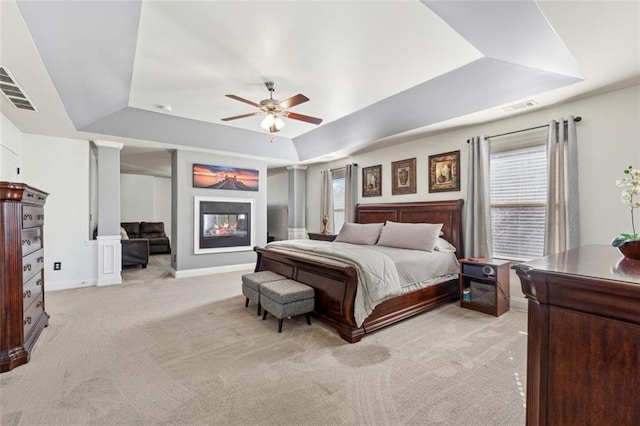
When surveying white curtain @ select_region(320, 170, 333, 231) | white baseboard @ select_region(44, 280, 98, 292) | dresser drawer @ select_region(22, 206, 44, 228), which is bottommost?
white baseboard @ select_region(44, 280, 98, 292)

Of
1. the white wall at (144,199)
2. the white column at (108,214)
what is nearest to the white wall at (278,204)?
the white wall at (144,199)

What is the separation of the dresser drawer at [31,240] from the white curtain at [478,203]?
4978mm

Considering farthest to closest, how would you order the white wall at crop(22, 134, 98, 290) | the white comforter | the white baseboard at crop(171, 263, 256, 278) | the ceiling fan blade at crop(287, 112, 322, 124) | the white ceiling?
the white baseboard at crop(171, 263, 256, 278) → the white wall at crop(22, 134, 98, 290) → the ceiling fan blade at crop(287, 112, 322, 124) → the white comforter → the white ceiling

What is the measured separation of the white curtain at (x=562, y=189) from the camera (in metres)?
3.27

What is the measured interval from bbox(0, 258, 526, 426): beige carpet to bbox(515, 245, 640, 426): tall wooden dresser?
3.52 ft

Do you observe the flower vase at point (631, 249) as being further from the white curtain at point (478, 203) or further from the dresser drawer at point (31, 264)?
the dresser drawer at point (31, 264)

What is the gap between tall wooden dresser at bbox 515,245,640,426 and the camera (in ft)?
2.53

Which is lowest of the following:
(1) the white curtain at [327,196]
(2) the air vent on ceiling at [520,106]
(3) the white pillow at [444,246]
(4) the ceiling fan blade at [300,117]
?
(3) the white pillow at [444,246]

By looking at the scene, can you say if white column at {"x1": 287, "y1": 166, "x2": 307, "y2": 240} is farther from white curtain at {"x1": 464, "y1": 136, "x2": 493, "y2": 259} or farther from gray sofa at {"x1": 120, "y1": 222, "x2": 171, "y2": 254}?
white curtain at {"x1": 464, "y1": 136, "x2": 493, "y2": 259}

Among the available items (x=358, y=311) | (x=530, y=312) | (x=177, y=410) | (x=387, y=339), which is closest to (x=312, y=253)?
(x=358, y=311)

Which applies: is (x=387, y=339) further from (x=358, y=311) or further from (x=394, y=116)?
(x=394, y=116)

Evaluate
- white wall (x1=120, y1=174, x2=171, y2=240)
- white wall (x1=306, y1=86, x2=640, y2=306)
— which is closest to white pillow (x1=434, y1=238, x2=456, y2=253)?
white wall (x1=306, y1=86, x2=640, y2=306)

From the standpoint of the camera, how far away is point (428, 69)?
10.9 feet

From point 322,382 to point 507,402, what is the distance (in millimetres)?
1221
